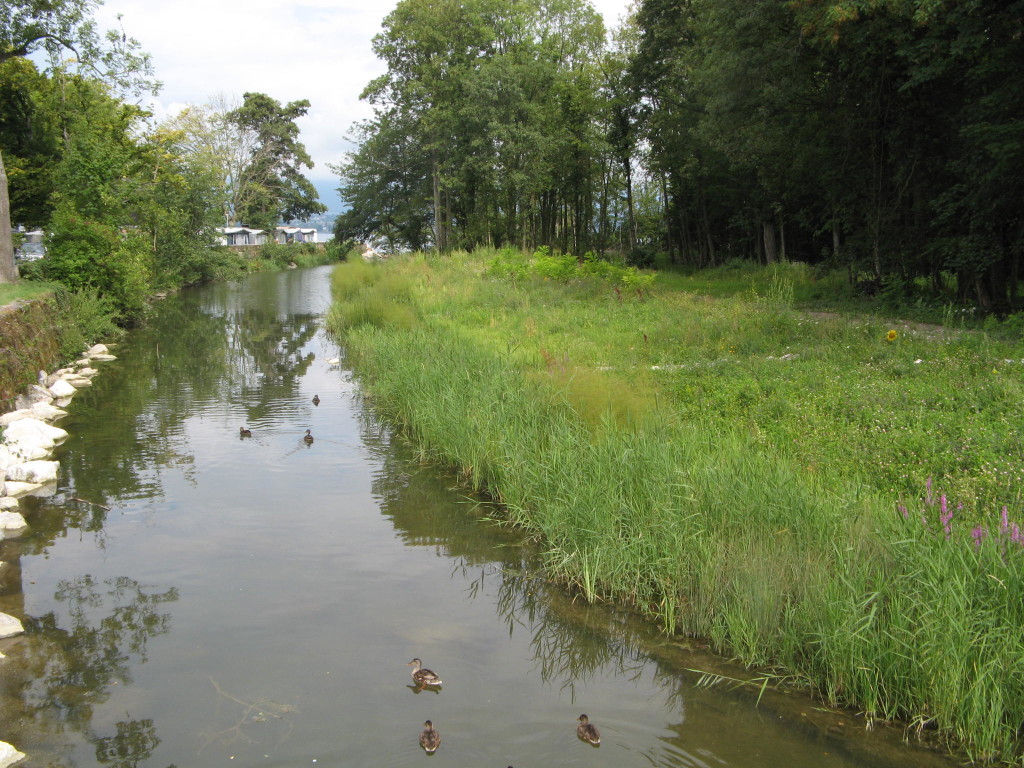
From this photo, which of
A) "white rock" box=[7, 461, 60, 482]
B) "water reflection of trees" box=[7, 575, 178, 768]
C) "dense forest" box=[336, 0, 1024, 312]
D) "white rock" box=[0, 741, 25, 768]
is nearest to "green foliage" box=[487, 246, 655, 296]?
"dense forest" box=[336, 0, 1024, 312]

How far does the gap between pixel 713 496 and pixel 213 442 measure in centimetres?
743

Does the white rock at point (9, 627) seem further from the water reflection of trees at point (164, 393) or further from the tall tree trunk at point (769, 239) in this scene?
the tall tree trunk at point (769, 239)

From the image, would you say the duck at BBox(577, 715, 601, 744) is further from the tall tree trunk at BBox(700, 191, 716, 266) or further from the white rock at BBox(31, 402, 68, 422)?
the tall tree trunk at BBox(700, 191, 716, 266)

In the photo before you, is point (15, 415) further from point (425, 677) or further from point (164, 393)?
point (425, 677)

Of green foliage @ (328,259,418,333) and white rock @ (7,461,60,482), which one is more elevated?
green foliage @ (328,259,418,333)

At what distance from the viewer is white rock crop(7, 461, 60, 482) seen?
8.64 metres

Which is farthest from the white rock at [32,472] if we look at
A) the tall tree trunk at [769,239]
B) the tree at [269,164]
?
the tree at [269,164]

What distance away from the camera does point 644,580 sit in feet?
19.4

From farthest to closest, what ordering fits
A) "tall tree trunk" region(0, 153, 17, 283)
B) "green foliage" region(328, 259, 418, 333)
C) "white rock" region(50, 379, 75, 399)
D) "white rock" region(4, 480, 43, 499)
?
"tall tree trunk" region(0, 153, 17, 283), "green foliage" region(328, 259, 418, 333), "white rock" region(50, 379, 75, 399), "white rock" region(4, 480, 43, 499)

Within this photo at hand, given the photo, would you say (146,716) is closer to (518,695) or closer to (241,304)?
(518,695)

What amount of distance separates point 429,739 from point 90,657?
270cm

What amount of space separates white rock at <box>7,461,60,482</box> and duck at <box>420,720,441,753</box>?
22.1 feet

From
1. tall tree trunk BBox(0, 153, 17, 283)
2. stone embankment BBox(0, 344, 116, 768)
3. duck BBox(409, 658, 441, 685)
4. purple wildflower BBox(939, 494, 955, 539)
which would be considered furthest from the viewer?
tall tree trunk BBox(0, 153, 17, 283)

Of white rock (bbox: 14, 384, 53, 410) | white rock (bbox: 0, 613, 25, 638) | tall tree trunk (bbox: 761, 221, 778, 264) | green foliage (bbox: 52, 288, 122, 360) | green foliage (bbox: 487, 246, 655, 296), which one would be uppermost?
tall tree trunk (bbox: 761, 221, 778, 264)
